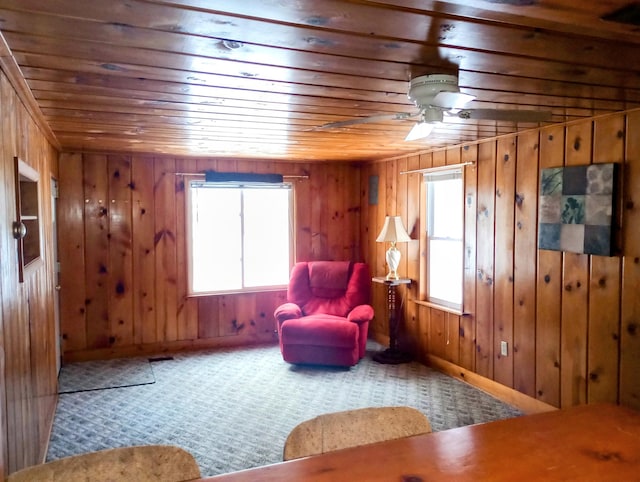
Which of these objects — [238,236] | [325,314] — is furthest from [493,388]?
[238,236]

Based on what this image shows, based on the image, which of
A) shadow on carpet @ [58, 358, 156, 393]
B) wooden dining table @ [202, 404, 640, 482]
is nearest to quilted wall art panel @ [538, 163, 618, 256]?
wooden dining table @ [202, 404, 640, 482]

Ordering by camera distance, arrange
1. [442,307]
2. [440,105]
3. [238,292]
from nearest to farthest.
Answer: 1. [440,105]
2. [442,307]
3. [238,292]

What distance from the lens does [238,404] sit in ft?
13.1

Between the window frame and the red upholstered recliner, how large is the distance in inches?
25.8

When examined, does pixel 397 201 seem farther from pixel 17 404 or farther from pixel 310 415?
pixel 17 404

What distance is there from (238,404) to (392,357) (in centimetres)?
177

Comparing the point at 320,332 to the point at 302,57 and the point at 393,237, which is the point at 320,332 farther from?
the point at 302,57

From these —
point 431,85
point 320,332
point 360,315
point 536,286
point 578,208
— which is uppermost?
point 431,85

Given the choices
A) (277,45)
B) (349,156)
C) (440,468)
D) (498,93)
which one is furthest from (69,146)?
(440,468)

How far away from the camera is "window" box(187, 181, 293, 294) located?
5.67 m

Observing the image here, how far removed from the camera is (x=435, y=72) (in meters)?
2.20

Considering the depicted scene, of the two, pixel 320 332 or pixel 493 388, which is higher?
pixel 320 332

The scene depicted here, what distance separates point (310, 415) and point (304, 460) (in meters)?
2.41

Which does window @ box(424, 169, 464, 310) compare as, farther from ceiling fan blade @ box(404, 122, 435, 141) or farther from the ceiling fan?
the ceiling fan
